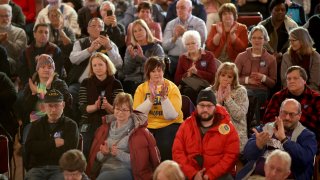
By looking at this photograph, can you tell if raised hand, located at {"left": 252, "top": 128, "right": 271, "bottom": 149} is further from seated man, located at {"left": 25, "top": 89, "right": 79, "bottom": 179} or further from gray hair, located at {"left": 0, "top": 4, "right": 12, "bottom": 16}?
gray hair, located at {"left": 0, "top": 4, "right": 12, "bottom": 16}

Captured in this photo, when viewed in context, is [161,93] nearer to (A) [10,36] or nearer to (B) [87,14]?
(A) [10,36]

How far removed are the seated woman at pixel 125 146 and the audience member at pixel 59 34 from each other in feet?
7.68

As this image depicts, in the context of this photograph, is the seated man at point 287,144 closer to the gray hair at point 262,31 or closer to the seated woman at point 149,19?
the gray hair at point 262,31

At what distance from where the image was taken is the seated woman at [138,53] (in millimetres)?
8859

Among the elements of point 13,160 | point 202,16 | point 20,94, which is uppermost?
point 202,16

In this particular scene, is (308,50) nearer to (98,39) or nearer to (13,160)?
(98,39)

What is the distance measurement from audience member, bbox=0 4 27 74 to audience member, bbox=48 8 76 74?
1.20 ft

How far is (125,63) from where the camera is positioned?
8.96m

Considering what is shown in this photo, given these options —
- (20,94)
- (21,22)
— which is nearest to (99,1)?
(21,22)

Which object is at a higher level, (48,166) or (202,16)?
(202,16)

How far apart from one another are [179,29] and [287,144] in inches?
125

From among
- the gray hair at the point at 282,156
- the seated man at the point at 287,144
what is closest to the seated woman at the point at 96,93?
the seated man at the point at 287,144

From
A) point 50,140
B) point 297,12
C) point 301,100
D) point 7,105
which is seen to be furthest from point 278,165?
point 297,12

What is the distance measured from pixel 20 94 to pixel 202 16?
9.61 ft
